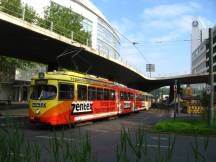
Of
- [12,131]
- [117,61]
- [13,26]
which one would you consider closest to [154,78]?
[117,61]

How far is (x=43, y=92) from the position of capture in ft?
66.5

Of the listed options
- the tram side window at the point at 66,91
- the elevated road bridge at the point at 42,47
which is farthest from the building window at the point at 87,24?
the tram side window at the point at 66,91

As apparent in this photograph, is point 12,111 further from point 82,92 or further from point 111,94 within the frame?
point 82,92

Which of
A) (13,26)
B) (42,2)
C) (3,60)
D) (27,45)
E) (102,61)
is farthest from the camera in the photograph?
(42,2)

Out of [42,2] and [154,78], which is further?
[154,78]

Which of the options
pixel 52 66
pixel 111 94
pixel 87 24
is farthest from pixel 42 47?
pixel 87 24

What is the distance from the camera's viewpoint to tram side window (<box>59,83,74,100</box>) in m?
20.2

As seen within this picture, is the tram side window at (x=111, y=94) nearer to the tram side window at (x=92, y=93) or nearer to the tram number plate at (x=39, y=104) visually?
the tram side window at (x=92, y=93)

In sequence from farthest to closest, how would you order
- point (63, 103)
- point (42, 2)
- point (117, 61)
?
1. point (42, 2)
2. point (117, 61)
3. point (63, 103)

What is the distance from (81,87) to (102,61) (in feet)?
86.2

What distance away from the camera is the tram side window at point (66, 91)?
20155 mm

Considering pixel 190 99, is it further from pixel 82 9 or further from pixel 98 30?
pixel 98 30

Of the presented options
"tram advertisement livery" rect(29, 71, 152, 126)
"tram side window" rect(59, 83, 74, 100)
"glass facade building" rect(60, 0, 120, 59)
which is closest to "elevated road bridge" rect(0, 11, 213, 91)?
"tram advertisement livery" rect(29, 71, 152, 126)

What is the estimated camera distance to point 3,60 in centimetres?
5531
